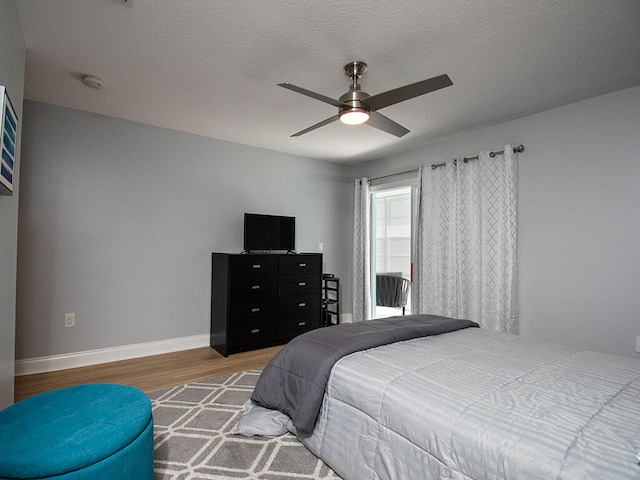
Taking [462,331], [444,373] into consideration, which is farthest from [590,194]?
[444,373]

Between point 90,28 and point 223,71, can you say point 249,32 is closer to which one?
point 223,71

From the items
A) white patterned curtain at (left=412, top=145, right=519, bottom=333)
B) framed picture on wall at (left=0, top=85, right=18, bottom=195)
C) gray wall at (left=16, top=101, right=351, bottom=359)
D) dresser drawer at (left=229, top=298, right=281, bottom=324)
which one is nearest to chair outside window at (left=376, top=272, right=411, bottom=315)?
white patterned curtain at (left=412, top=145, right=519, bottom=333)

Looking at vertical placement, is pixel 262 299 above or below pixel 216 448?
above

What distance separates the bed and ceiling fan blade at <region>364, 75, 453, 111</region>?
146cm

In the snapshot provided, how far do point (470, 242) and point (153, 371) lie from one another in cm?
337

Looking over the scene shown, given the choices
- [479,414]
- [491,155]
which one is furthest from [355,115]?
[491,155]

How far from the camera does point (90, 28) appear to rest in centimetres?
196

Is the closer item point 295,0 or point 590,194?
point 295,0

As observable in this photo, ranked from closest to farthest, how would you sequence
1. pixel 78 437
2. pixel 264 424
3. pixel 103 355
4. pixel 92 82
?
pixel 78 437 < pixel 264 424 < pixel 92 82 < pixel 103 355

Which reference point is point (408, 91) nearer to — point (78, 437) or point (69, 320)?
point (78, 437)

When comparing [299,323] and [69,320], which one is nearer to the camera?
[69,320]

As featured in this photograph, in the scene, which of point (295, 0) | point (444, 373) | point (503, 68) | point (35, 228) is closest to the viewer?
point (444, 373)

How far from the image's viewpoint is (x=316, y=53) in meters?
2.16

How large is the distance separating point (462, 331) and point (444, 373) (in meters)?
0.95
